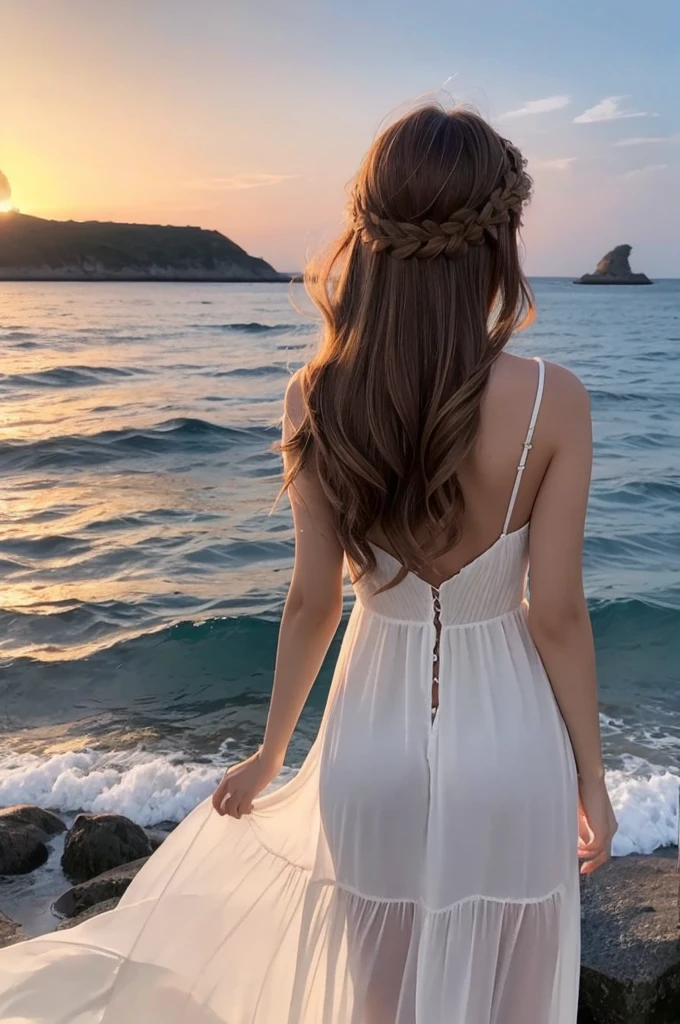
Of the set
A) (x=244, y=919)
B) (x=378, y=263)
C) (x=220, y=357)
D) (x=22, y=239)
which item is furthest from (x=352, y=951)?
(x=22, y=239)

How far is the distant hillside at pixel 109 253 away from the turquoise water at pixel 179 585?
40.1 meters

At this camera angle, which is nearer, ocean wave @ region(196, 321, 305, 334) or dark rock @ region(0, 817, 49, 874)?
dark rock @ region(0, 817, 49, 874)

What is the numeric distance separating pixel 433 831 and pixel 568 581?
1.58 feet

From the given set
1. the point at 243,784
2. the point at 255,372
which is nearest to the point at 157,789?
the point at 243,784

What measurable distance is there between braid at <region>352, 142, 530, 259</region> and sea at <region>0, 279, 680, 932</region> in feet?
1.36

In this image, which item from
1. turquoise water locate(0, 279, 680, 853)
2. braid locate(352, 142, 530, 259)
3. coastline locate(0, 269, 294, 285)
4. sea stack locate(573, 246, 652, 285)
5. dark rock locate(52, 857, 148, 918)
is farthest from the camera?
sea stack locate(573, 246, 652, 285)

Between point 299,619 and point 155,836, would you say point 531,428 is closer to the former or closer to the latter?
point 299,619

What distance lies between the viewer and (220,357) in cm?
1958

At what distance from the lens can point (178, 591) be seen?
7363 millimetres

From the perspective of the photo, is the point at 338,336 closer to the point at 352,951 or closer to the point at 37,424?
the point at 352,951

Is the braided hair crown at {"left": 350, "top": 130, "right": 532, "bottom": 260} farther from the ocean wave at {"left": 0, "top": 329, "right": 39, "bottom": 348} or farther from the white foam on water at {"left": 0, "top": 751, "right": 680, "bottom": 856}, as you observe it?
the ocean wave at {"left": 0, "top": 329, "right": 39, "bottom": 348}

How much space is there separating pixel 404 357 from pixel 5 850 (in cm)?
314

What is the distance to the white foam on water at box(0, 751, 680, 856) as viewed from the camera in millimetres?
4250

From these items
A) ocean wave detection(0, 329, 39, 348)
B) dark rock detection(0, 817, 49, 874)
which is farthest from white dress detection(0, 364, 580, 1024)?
ocean wave detection(0, 329, 39, 348)
